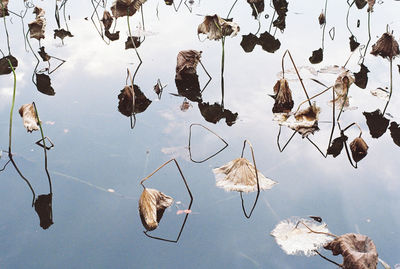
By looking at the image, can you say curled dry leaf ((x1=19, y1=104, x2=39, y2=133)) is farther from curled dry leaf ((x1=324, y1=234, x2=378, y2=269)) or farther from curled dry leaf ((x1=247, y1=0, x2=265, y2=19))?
curled dry leaf ((x1=247, y1=0, x2=265, y2=19))

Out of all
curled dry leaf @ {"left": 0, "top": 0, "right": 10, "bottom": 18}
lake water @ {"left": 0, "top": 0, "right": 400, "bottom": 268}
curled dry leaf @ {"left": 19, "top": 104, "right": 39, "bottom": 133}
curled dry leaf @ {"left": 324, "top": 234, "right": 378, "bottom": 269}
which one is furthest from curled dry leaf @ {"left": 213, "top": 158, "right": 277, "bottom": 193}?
curled dry leaf @ {"left": 0, "top": 0, "right": 10, "bottom": 18}

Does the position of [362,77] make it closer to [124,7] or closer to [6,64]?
[124,7]

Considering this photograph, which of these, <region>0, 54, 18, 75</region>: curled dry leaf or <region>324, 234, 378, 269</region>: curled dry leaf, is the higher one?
<region>324, 234, 378, 269</region>: curled dry leaf

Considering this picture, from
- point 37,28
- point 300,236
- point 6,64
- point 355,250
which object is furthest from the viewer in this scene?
point 37,28

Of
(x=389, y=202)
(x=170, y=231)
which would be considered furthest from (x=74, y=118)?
(x=389, y=202)

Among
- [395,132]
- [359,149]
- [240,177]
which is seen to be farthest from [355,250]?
[395,132]
